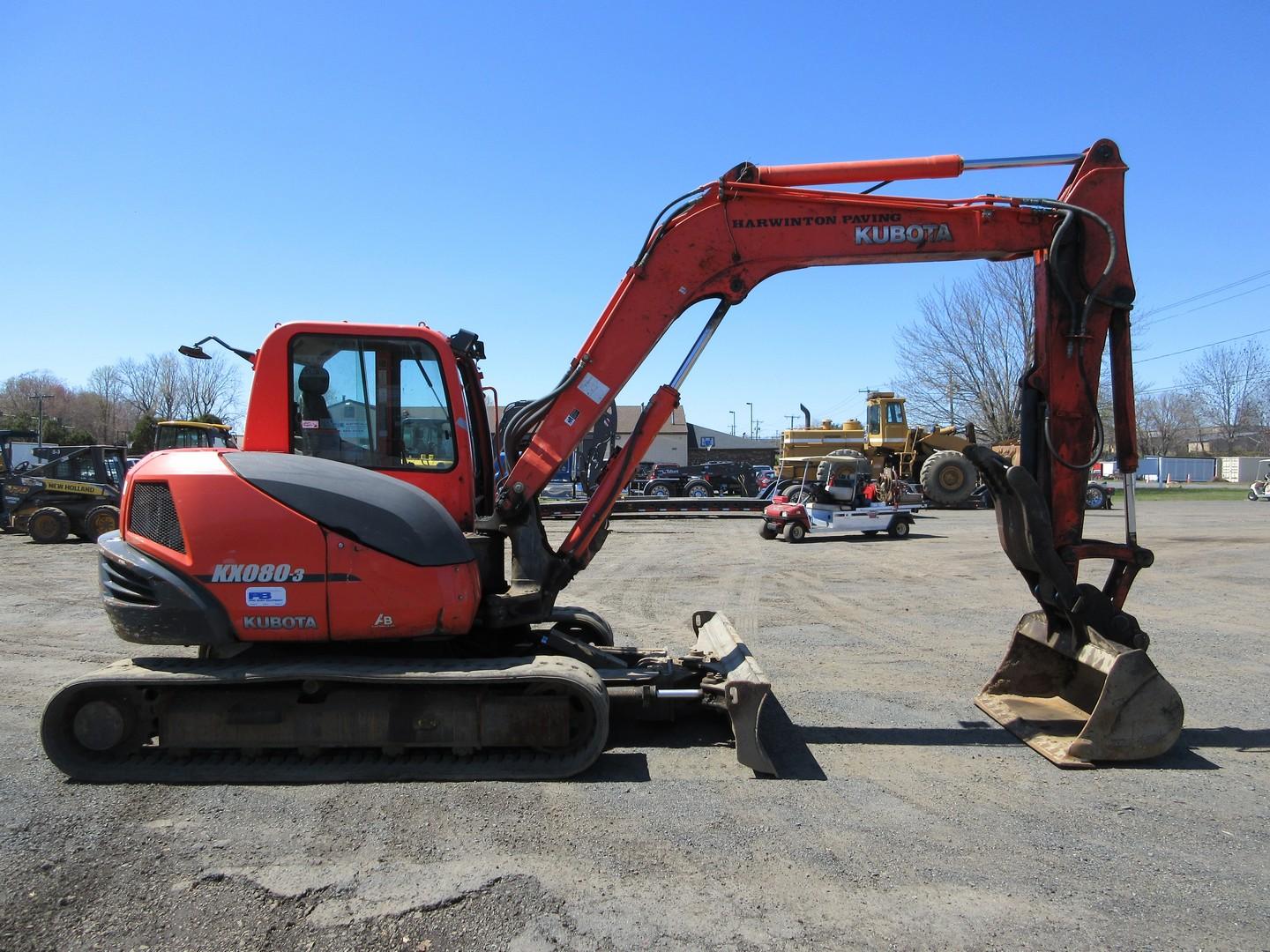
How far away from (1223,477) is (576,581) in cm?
7632

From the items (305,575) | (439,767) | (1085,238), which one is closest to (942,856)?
(439,767)

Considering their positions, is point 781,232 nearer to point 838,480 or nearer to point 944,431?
point 838,480

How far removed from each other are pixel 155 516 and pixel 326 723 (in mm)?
1655

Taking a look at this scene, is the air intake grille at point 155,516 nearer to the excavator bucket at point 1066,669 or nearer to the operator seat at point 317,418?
the operator seat at point 317,418

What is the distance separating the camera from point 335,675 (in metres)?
4.90

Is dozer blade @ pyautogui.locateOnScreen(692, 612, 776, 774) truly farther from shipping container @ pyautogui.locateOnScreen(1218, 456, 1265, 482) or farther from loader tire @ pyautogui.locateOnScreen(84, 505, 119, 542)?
shipping container @ pyautogui.locateOnScreen(1218, 456, 1265, 482)

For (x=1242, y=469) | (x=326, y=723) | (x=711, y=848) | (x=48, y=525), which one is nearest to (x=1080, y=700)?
(x=711, y=848)

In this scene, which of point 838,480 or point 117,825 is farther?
point 838,480

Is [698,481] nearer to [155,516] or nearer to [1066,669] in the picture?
[1066,669]

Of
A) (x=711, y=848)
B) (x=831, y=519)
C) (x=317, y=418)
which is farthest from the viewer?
(x=831, y=519)

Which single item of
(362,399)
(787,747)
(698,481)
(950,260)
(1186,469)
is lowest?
(1186,469)

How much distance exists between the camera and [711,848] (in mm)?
4172

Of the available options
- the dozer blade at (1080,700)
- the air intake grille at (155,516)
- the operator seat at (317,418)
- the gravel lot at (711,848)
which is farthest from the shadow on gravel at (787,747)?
the air intake grille at (155,516)

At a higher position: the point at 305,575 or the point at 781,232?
the point at 781,232
